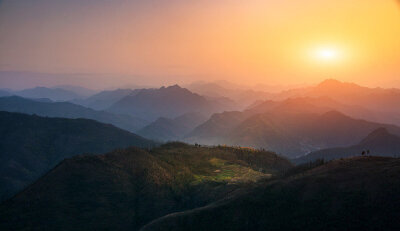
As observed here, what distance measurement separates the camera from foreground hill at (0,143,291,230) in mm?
57156

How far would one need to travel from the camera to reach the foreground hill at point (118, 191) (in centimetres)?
5716

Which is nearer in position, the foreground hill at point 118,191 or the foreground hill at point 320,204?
the foreground hill at point 320,204

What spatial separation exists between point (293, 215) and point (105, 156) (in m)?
71.0

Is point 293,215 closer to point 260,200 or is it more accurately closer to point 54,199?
point 260,200

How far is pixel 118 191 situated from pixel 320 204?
5431cm

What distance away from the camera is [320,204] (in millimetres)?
32656

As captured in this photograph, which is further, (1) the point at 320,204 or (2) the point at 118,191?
(2) the point at 118,191

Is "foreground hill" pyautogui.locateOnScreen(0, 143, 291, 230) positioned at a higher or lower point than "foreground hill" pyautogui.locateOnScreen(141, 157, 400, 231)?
lower

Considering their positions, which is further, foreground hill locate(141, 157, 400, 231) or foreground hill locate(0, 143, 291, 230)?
foreground hill locate(0, 143, 291, 230)

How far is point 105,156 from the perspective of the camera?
89375 mm

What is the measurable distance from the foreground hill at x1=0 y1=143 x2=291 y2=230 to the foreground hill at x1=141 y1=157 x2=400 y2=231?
1508cm

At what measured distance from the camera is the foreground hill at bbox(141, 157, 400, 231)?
2848cm

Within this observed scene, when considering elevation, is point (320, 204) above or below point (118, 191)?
above

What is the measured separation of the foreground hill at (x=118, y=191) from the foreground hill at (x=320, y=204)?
49.5ft
